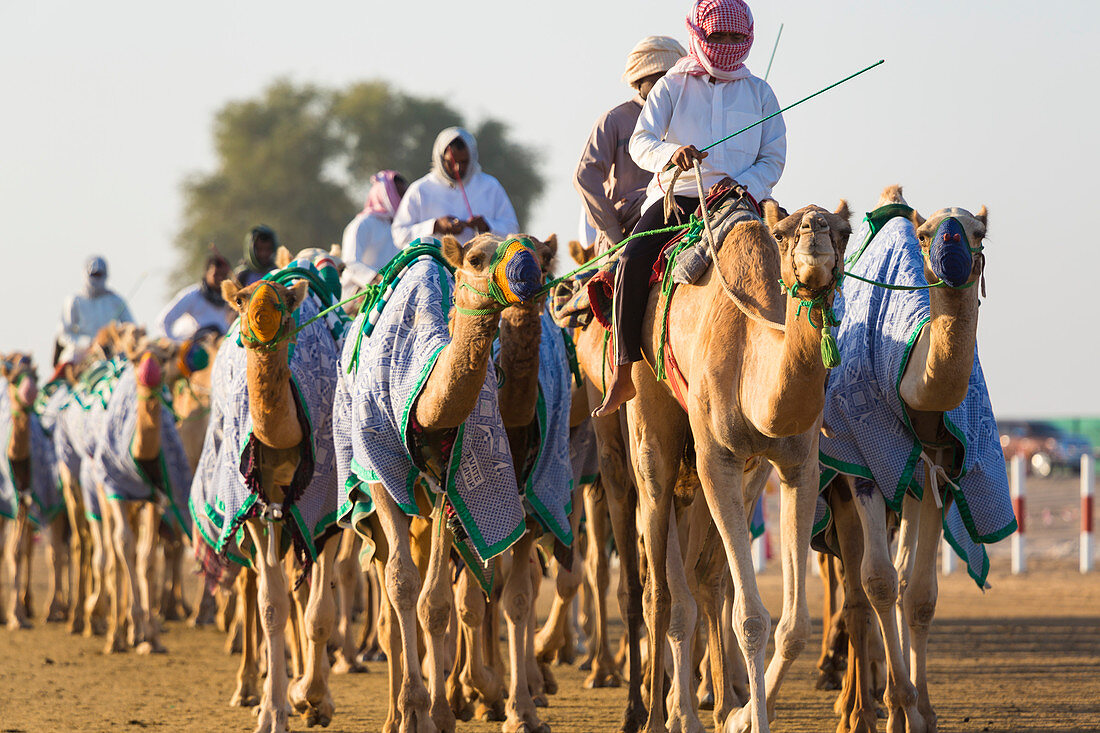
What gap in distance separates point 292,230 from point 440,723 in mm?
42939

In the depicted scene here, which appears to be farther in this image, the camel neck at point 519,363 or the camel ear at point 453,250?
the camel neck at point 519,363

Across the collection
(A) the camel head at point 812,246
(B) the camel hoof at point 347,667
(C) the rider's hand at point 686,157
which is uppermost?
(C) the rider's hand at point 686,157

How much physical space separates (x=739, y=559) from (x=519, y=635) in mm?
2344

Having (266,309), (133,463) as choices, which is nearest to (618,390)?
(266,309)

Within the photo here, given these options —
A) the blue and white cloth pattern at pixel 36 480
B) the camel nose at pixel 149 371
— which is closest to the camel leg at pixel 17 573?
the blue and white cloth pattern at pixel 36 480

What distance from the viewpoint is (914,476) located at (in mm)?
7477

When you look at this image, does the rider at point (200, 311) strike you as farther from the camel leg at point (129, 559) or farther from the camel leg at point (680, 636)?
the camel leg at point (680, 636)

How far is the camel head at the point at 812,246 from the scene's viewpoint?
551 cm

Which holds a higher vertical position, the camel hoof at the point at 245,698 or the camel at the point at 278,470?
the camel at the point at 278,470

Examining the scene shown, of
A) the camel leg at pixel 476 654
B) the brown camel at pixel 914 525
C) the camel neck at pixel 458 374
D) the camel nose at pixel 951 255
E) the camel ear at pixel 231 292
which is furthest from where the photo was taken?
the camel ear at pixel 231 292

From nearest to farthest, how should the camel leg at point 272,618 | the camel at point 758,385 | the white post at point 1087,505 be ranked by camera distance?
the camel at point 758,385
the camel leg at point 272,618
the white post at point 1087,505

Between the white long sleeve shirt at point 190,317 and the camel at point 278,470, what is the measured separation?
6366 mm

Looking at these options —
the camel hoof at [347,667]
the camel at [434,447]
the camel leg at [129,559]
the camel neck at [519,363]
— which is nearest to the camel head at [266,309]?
the camel at [434,447]

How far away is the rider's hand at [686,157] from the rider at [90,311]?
1228cm
